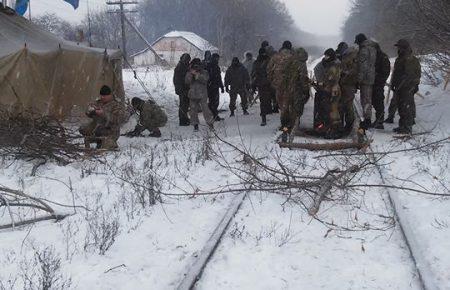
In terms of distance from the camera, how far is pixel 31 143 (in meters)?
8.48

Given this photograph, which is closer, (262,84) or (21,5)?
(262,84)

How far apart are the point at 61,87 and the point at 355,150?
8.17m

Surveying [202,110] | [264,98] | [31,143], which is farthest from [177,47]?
[31,143]

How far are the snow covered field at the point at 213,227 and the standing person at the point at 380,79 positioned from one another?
2.59 meters

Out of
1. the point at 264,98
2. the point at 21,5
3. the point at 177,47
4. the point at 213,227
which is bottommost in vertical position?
the point at 213,227

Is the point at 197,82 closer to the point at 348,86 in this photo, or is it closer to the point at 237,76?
the point at 237,76

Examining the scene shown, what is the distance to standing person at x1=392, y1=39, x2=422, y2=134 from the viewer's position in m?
10.1

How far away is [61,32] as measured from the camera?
278 feet

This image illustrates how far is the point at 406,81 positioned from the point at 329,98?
5.34ft

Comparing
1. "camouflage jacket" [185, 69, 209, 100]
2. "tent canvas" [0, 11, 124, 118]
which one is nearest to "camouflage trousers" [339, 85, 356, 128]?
"camouflage jacket" [185, 69, 209, 100]

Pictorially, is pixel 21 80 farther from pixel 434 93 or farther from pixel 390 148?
pixel 434 93

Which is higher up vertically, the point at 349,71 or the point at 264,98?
the point at 349,71

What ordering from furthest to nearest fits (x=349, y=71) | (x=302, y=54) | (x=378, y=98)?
(x=378, y=98)
(x=349, y=71)
(x=302, y=54)

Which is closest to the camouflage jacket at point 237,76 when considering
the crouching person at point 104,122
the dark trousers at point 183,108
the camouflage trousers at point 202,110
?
the dark trousers at point 183,108
